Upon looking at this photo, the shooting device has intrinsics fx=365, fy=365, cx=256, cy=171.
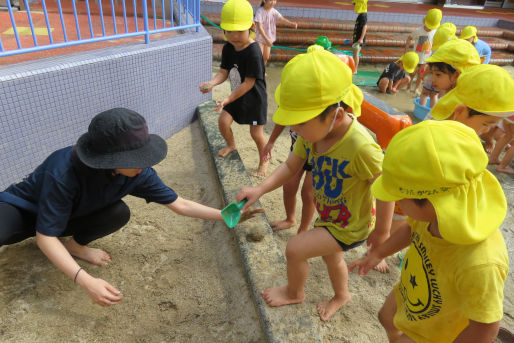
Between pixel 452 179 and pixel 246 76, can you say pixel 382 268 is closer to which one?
pixel 452 179

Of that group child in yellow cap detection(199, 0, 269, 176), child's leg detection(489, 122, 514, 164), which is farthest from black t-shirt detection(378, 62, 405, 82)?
child in yellow cap detection(199, 0, 269, 176)

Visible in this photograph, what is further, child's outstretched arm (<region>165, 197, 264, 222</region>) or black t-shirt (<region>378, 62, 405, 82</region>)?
black t-shirt (<region>378, 62, 405, 82</region>)

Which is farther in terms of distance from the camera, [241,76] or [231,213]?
[241,76]

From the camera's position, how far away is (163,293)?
210 centimetres

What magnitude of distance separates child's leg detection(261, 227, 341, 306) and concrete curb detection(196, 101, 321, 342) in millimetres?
41

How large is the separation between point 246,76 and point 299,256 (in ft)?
6.05

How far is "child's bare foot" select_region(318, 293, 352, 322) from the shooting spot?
6.72 ft

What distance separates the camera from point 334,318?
2.09 metres

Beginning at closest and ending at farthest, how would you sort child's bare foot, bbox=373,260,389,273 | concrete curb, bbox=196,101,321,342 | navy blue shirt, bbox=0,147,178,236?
navy blue shirt, bbox=0,147,178,236, concrete curb, bbox=196,101,321,342, child's bare foot, bbox=373,260,389,273

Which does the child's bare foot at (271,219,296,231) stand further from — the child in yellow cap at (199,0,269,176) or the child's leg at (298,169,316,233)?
the child in yellow cap at (199,0,269,176)

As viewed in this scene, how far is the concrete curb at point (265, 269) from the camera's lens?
180 cm

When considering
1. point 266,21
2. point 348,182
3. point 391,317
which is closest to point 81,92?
point 348,182

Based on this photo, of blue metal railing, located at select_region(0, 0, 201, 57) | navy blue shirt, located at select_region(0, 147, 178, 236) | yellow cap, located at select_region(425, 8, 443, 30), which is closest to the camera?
navy blue shirt, located at select_region(0, 147, 178, 236)

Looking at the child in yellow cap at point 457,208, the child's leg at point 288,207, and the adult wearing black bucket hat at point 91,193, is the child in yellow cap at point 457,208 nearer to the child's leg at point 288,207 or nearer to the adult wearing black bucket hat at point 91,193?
the adult wearing black bucket hat at point 91,193
